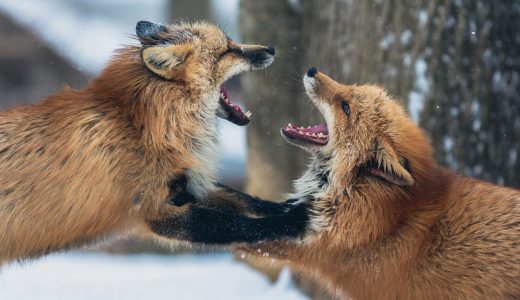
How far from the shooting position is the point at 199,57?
4750mm

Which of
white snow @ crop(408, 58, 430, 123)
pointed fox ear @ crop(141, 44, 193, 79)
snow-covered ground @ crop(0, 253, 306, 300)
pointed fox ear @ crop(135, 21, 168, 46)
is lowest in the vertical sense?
snow-covered ground @ crop(0, 253, 306, 300)

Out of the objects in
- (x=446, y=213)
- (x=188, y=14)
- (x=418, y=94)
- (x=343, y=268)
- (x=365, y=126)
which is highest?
(x=188, y=14)

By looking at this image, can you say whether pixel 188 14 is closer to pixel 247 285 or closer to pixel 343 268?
pixel 247 285

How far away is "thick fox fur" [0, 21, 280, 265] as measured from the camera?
4402 mm

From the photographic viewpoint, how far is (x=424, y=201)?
15.1 ft

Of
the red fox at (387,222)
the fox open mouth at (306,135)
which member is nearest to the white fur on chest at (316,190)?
the red fox at (387,222)

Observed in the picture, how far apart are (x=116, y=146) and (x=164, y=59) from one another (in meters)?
0.61

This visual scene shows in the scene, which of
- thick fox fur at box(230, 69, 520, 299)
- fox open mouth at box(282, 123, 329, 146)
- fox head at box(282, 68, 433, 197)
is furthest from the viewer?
fox open mouth at box(282, 123, 329, 146)

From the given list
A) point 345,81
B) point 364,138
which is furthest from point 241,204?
point 345,81

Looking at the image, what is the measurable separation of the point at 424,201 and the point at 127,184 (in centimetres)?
178

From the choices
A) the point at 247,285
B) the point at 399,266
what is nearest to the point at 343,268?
the point at 399,266

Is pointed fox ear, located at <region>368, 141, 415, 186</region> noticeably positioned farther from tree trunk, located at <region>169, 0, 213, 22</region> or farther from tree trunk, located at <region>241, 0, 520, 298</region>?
tree trunk, located at <region>169, 0, 213, 22</region>

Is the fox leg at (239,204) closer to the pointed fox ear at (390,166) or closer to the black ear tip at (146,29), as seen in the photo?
the pointed fox ear at (390,166)

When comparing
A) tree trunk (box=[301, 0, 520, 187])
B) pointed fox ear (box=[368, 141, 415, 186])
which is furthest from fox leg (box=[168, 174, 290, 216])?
tree trunk (box=[301, 0, 520, 187])
